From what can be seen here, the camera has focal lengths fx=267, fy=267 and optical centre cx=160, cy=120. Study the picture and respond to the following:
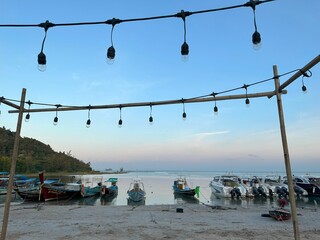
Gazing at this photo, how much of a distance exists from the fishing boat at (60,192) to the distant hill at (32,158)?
69.3 meters

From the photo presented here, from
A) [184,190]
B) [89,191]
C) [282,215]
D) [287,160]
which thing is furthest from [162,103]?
[184,190]

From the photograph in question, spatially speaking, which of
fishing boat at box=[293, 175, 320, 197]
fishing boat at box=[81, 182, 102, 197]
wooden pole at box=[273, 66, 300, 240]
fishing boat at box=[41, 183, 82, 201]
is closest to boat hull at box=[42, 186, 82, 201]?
fishing boat at box=[41, 183, 82, 201]

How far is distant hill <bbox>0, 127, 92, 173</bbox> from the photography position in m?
107

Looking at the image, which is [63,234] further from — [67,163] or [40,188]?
[67,163]

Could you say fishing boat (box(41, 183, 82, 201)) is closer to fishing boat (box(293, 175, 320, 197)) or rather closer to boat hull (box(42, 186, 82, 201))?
boat hull (box(42, 186, 82, 201))

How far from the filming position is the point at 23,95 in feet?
25.7

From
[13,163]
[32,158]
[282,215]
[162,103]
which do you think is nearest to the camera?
[13,163]

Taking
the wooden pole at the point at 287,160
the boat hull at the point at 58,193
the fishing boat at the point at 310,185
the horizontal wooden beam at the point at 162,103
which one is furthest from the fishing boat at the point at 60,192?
the fishing boat at the point at 310,185

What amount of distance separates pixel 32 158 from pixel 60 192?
106m

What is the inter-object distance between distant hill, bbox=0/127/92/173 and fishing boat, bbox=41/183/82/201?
69.3 m

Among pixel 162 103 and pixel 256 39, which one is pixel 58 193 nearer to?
pixel 162 103

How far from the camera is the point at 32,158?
127 meters

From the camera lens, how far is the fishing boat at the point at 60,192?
31359 millimetres

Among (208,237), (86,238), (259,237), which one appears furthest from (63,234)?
(259,237)
